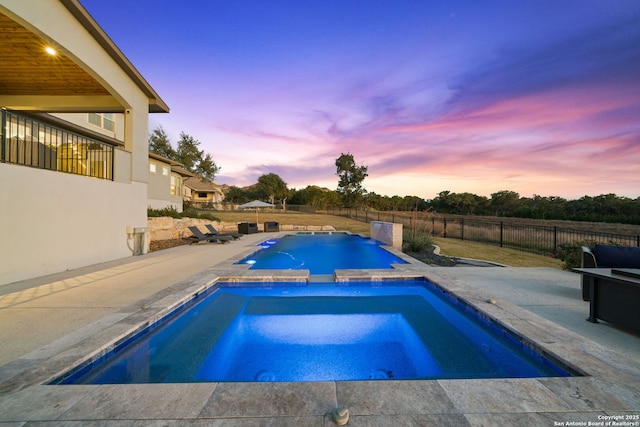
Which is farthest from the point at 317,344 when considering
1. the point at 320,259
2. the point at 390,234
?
the point at 390,234

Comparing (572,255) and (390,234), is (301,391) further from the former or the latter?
(390,234)

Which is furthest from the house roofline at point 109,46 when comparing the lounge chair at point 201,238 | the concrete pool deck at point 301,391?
the concrete pool deck at point 301,391

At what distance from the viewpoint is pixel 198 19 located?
1052cm

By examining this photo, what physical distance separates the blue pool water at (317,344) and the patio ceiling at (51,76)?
663cm

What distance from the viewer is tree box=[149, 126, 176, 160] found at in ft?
93.7

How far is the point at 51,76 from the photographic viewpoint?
708 centimetres

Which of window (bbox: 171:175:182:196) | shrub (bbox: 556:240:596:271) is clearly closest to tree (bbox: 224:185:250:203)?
window (bbox: 171:175:182:196)

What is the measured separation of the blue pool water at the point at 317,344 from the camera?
8.96 ft

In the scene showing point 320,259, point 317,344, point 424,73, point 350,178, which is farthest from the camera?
point 350,178

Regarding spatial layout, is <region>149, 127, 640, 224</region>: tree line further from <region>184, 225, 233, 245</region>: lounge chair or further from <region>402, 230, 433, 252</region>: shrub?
<region>184, 225, 233, 245</region>: lounge chair

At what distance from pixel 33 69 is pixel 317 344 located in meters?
9.76

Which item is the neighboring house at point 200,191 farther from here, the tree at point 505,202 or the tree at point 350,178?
the tree at point 505,202

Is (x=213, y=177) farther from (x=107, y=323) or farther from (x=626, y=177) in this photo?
(x=626, y=177)

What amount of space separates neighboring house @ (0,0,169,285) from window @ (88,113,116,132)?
2.48 metres
